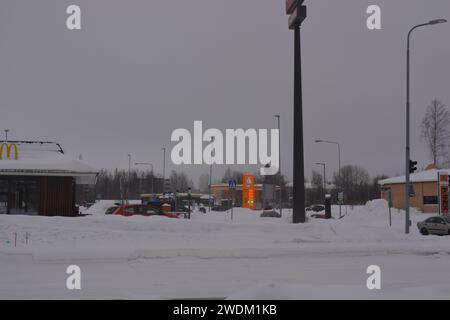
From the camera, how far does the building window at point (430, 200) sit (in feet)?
179

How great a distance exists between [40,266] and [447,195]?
→ 39.7m

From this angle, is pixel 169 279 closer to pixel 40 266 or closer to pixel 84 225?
pixel 40 266

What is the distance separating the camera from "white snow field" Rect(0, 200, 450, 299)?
11.5 metres

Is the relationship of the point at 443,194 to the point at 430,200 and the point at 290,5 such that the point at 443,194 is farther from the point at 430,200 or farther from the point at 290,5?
the point at 290,5

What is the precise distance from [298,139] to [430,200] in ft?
103

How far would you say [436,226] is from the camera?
1313 inches

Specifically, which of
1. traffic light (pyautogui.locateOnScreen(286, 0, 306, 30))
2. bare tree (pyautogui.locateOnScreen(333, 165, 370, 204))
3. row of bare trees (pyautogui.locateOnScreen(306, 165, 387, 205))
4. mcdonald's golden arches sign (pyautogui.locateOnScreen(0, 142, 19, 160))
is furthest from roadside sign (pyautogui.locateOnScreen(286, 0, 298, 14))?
bare tree (pyautogui.locateOnScreen(333, 165, 370, 204))

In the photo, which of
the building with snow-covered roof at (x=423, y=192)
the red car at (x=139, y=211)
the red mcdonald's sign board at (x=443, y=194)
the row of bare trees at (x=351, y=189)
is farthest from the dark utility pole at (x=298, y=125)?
the row of bare trees at (x=351, y=189)

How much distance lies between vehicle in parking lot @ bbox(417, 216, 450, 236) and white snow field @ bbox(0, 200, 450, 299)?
7509 mm

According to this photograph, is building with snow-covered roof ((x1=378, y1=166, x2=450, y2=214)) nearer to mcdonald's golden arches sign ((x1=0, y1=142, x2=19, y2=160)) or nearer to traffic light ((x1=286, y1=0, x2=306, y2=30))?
traffic light ((x1=286, y1=0, x2=306, y2=30))

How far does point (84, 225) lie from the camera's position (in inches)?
939

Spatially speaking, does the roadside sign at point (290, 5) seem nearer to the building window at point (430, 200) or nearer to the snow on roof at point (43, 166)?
the snow on roof at point (43, 166)

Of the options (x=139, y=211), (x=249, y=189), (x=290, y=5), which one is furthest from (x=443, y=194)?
(x=139, y=211)
